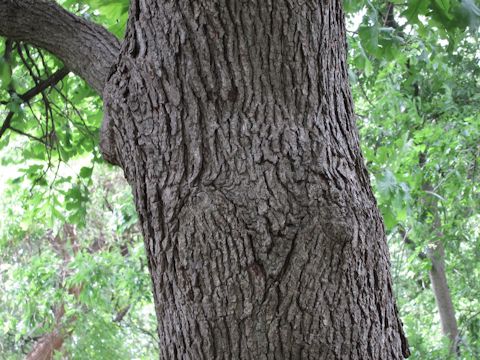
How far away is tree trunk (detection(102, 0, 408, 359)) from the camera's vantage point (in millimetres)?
1359

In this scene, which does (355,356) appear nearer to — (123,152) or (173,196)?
(173,196)

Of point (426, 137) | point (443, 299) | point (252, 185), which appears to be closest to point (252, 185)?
point (252, 185)

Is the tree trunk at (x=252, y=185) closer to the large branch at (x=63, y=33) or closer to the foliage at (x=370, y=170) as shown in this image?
the large branch at (x=63, y=33)

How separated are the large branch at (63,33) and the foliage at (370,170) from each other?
308mm

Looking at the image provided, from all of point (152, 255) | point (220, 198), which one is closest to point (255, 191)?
point (220, 198)

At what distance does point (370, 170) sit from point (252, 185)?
1.86m

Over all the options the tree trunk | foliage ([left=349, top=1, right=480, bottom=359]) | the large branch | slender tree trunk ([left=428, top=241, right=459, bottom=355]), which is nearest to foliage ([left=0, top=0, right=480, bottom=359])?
foliage ([left=349, top=1, right=480, bottom=359])

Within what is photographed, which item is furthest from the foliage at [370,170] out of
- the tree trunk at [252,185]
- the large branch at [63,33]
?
the tree trunk at [252,185]

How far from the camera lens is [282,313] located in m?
1.35

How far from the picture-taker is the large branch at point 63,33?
200 centimetres

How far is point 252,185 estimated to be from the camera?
139 cm

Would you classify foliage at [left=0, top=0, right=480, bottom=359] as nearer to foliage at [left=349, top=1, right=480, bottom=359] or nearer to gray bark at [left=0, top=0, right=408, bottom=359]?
foliage at [left=349, top=1, right=480, bottom=359]

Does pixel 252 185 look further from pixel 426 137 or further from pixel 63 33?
pixel 426 137

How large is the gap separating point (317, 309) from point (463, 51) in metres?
6.60
